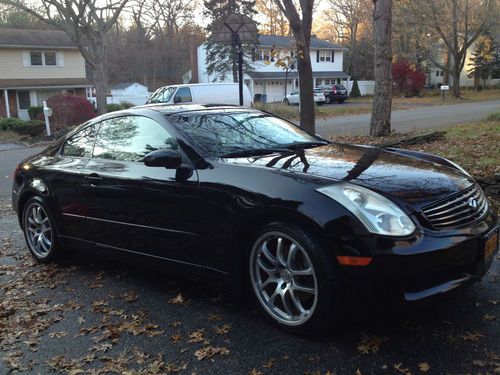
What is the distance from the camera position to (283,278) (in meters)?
3.34

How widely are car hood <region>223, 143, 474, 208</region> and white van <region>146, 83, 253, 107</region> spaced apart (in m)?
16.9

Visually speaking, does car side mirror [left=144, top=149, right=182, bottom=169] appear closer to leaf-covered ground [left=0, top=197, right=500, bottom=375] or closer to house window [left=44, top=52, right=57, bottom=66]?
leaf-covered ground [left=0, top=197, right=500, bottom=375]

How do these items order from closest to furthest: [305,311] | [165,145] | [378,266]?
1. [378,266]
2. [305,311]
3. [165,145]

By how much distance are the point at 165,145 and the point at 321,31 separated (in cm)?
7350

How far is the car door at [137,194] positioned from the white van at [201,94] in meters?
16.0

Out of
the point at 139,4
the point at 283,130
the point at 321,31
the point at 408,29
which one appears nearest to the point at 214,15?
the point at 408,29

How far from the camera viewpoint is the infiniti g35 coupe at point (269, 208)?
2975mm

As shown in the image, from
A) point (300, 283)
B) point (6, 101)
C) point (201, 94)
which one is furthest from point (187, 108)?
point (6, 101)

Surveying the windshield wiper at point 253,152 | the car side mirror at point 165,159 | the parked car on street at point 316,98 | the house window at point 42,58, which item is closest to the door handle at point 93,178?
the car side mirror at point 165,159

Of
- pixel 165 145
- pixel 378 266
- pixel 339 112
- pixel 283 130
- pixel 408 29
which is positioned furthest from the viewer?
pixel 408 29

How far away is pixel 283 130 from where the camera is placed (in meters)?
4.73

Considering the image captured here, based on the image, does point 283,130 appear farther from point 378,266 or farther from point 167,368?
point 167,368

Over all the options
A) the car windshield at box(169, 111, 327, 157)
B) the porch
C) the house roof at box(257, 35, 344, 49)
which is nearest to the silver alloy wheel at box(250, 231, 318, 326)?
the car windshield at box(169, 111, 327, 157)

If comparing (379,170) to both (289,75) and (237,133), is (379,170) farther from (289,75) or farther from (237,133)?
(289,75)
